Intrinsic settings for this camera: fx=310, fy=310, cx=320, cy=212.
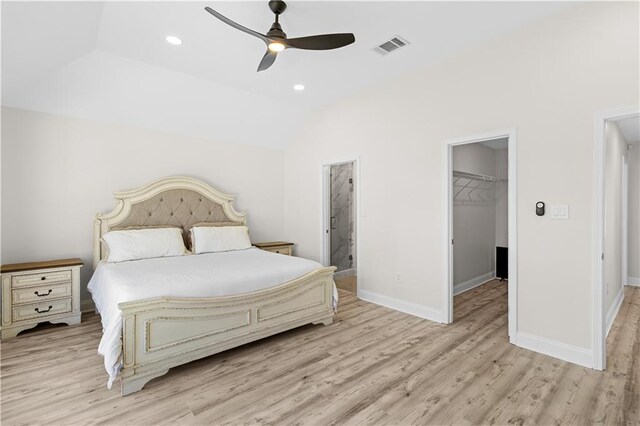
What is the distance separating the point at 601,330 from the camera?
2.48 m

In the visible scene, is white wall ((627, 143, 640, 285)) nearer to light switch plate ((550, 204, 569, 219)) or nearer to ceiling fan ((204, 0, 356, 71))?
light switch plate ((550, 204, 569, 219))

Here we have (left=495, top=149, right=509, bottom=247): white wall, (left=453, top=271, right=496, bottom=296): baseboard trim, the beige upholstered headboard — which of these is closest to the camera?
the beige upholstered headboard

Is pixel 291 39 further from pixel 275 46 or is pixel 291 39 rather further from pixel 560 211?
pixel 560 211

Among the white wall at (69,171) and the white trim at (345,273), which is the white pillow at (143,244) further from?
the white trim at (345,273)

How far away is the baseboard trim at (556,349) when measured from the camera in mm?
2530

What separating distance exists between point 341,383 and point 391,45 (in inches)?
122

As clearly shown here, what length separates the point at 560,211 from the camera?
2.66 meters

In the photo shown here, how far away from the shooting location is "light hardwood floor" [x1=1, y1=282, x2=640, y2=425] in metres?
1.93

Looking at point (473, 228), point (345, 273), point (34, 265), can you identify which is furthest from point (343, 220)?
point (34, 265)

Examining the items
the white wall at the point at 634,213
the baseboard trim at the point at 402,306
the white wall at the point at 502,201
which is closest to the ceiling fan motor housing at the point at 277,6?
the baseboard trim at the point at 402,306

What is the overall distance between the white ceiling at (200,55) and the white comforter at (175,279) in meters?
1.93

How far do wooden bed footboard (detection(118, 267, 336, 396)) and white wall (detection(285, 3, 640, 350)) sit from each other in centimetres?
124

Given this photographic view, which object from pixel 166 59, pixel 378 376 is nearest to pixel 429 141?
pixel 378 376

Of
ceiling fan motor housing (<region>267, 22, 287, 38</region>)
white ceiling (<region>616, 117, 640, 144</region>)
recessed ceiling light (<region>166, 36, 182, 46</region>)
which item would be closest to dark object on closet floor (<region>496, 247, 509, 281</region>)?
white ceiling (<region>616, 117, 640, 144</region>)
